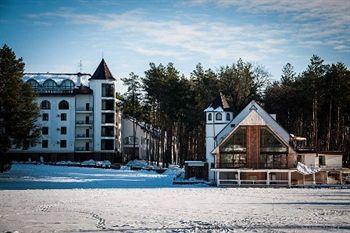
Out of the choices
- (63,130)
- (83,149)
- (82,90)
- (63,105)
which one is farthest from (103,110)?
(63,130)

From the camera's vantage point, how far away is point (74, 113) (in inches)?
3378

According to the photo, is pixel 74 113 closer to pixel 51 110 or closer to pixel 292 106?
pixel 51 110

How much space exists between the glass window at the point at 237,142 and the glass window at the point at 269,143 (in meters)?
1.91

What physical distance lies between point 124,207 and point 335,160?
3738cm

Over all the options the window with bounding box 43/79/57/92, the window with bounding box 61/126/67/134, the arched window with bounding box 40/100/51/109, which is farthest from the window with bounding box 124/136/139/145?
the window with bounding box 43/79/57/92

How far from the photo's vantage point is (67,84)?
87.3m

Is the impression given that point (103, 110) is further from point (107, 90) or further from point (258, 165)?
point (258, 165)

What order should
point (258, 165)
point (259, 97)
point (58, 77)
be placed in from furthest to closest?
point (58, 77)
point (259, 97)
point (258, 165)

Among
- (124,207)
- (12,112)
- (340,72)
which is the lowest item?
(124,207)

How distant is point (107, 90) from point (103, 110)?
353cm

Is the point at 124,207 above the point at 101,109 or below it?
below

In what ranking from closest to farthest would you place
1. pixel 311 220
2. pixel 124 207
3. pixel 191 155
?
1. pixel 311 220
2. pixel 124 207
3. pixel 191 155

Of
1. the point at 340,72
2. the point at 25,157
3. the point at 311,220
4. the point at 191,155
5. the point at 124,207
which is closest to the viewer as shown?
the point at 311,220

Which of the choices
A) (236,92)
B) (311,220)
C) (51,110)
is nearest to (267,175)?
(236,92)
